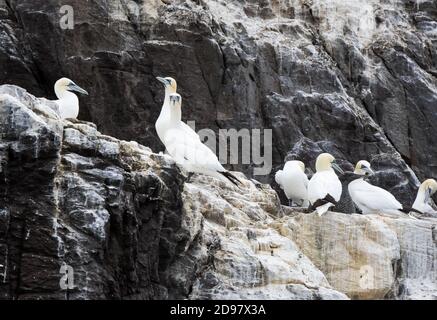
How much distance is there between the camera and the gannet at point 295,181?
17016 mm

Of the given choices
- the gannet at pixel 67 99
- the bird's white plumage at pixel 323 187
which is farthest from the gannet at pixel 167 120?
the bird's white plumage at pixel 323 187

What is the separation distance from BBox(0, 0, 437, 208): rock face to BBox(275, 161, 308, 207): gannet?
2192 mm

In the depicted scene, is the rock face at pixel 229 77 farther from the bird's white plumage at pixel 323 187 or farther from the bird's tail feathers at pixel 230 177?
the bird's tail feathers at pixel 230 177

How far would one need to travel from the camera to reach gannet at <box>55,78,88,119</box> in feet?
55.2

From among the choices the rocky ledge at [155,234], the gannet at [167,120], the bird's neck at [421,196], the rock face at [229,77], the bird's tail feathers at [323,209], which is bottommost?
the rocky ledge at [155,234]

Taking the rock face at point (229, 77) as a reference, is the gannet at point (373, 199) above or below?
below

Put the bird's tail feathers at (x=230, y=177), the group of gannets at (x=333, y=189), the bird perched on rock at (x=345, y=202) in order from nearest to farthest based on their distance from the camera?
the bird's tail feathers at (x=230, y=177)
the group of gannets at (x=333, y=189)
the bird perched on rock at (x=345, y=202)

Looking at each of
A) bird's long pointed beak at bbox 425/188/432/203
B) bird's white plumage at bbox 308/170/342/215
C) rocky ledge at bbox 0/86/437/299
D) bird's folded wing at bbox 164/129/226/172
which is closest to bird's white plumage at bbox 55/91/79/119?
bird's folded wing at bbox 164/129/226/172

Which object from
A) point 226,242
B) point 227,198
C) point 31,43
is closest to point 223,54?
point 31,43

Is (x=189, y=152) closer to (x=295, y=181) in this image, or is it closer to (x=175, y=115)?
(x=175, y=115)

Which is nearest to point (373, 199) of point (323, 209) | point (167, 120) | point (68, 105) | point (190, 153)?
point (323, 209)

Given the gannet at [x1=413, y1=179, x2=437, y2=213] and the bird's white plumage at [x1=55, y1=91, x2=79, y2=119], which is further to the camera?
the gannet at [x1=413, y1=179, x2=437, y2=213]

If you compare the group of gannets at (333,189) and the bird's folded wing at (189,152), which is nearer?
the bird's folded wing at (189,152)

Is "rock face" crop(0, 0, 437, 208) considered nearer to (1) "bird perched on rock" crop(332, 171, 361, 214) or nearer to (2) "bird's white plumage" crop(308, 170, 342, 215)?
(1) "bird perched on rock" crop(332, 171, 361, 214)
